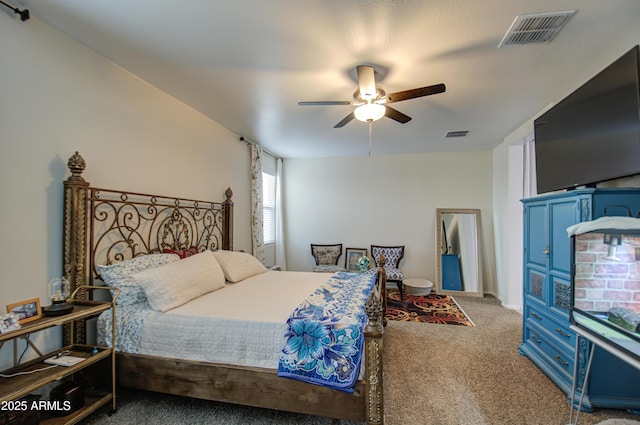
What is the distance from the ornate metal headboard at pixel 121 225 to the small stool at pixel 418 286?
3319mm

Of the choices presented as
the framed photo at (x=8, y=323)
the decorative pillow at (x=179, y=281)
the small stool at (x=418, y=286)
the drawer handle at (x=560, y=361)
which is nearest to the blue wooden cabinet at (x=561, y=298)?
the drawer handle at (x=560, y=361)

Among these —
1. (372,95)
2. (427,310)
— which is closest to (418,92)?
(372,95)

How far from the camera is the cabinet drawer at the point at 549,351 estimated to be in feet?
7.32

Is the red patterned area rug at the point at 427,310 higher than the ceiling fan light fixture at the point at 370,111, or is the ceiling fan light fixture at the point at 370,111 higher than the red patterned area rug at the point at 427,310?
the ceiling fan light fixture at the point at 370,111

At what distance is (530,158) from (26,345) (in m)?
5.79

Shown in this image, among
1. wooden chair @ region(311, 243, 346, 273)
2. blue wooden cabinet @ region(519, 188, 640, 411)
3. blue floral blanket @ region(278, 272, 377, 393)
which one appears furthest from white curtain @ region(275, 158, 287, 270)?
blue wooden cabinet @ region(519, 188, 640, 411)

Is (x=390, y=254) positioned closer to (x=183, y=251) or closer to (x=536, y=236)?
(x=536, y=236)

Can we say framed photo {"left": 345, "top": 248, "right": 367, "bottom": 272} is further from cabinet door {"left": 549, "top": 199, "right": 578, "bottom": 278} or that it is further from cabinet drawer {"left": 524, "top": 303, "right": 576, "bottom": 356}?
cabinet door {"left": 549, "top": 199, "right": 578, "bottom": 278}

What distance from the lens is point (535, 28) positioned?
6.04ft

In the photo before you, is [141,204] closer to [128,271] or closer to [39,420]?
[128,271]

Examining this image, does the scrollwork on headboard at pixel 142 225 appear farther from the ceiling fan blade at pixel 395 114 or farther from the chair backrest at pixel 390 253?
the chair backrest at pixel 390 253

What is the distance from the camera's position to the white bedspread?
6.03 feet

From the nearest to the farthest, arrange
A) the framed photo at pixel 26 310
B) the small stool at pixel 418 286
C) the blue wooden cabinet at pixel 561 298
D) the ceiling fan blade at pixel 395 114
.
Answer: the framed photo at pixel 26 310
the blue wooden cabinet at pixel 561 298
the ceiling fan blade at pixel 395 114
the small stool at pixel 418 286

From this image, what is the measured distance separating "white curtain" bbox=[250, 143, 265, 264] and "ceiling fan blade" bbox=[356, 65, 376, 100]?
265 cm
